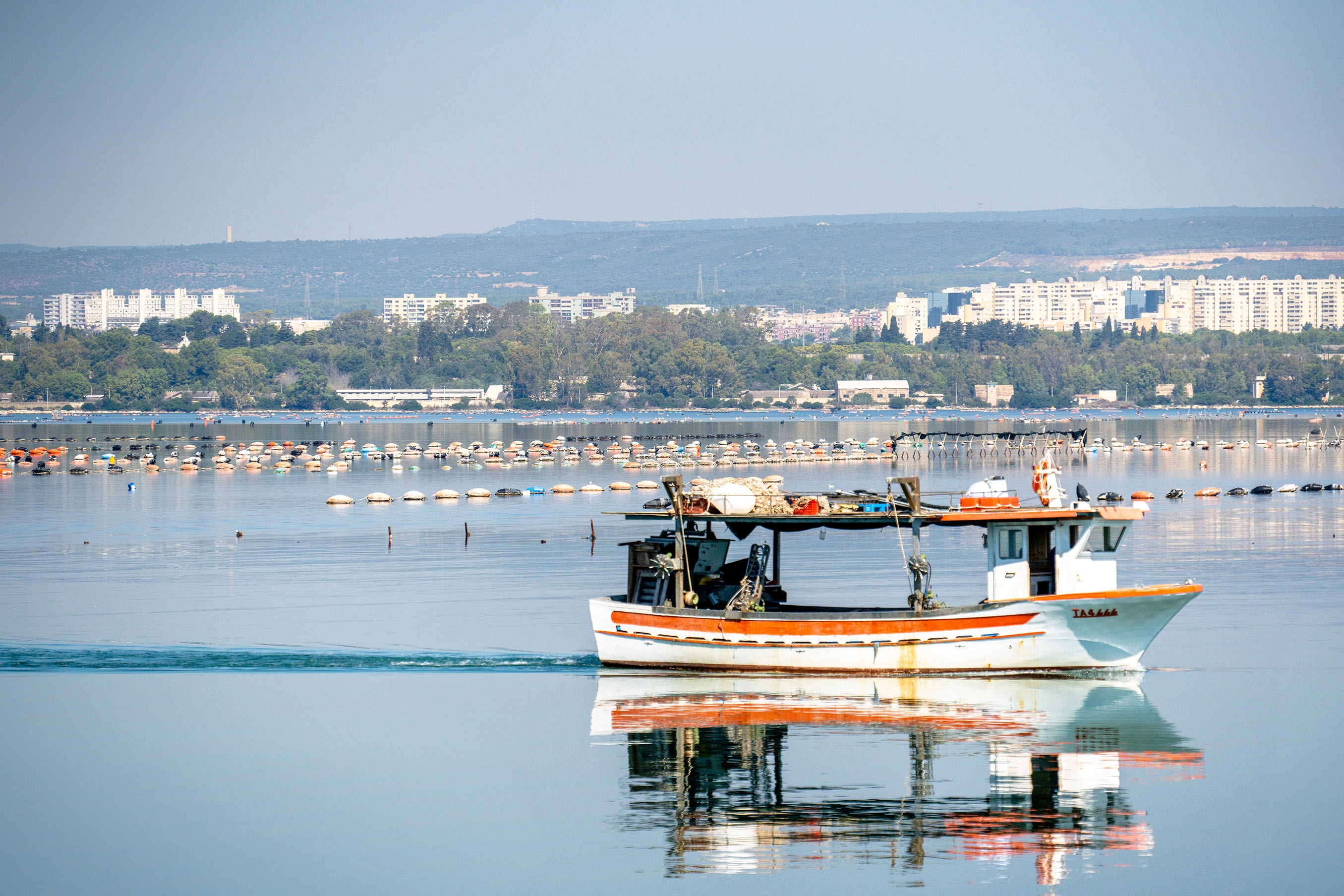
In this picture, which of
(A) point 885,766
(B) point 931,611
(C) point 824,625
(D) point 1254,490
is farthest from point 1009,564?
(D) point 1254,490

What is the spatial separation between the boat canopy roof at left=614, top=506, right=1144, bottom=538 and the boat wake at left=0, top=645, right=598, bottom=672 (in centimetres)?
685

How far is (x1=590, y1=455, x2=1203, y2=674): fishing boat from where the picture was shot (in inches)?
1779

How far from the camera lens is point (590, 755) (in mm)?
40406

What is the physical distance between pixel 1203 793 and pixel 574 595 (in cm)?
3680

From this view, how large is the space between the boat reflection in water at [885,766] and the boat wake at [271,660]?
4204mm

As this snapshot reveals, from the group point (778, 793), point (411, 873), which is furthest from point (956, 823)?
point (411, 873)

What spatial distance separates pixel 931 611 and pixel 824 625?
118 inches

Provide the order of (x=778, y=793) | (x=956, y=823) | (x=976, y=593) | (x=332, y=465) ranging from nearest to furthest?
(x=956, y=823) < (x=778, y=793) < (x=976, y=593) < (x=332, y=465)

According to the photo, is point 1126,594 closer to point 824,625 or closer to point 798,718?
point 824,625

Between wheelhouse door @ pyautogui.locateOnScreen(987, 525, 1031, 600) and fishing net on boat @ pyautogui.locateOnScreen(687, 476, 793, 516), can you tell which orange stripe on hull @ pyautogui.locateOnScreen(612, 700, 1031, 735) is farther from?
fishing net on boat @ pyautogui.locateOnScreen(687, 476, 793, 516)

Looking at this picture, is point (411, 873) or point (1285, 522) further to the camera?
point (1285, 522)

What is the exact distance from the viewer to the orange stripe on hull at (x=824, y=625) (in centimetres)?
4506

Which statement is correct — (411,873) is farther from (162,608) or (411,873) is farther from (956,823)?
(162,608)

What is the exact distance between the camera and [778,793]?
36.1 meters
